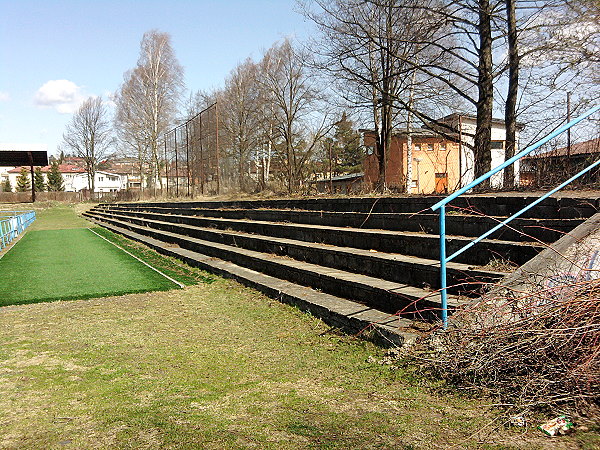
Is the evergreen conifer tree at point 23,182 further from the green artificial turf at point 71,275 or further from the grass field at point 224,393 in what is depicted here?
the grass field at point 224,393

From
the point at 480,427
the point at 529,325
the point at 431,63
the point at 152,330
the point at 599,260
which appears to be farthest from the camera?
the point at 431,63

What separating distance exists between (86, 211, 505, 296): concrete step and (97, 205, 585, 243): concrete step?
531 millimetres

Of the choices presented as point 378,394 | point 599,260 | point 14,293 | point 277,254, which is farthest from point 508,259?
point 14,293

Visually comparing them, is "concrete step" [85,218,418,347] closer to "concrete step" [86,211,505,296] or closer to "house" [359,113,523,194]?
"concrete step" [86,211,505,296]

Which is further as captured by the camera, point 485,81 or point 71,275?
point 485,81

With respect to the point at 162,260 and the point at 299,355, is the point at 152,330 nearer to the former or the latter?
the point at 299,355

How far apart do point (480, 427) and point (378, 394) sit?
70cm

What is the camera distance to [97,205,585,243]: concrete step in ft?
12.8

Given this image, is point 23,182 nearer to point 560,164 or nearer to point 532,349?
point 560,164

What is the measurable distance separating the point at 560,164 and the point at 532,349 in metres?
3.84

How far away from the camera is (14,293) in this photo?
7.03 metres

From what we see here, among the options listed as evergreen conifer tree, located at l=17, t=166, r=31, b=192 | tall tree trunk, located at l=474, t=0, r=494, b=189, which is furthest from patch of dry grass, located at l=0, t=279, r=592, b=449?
evergreen conifer tree, located at l=17, t=166, r=31, b=192

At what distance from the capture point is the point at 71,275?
870cm

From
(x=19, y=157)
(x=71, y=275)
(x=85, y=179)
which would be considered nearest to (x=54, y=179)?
(x=85, y=179)
